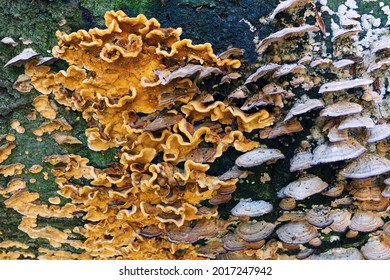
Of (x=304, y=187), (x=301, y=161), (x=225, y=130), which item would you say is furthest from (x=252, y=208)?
(x=225, y=130)

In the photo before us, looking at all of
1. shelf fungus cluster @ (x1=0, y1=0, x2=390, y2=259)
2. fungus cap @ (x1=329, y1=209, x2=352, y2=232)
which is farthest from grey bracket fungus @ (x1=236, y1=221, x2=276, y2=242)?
fungus cap @ (x1=329, y1=209, x2=352, y2=232)

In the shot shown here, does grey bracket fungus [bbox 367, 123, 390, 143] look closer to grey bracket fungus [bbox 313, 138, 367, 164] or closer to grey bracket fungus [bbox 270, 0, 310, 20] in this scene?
grey bracket fungus [bbox 313, 138, 367, 164]

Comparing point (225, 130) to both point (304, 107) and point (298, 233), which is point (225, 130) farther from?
point (298, 233)

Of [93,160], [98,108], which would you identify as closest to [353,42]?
[98,108]

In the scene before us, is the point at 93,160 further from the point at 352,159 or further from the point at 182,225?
the point at 352,159

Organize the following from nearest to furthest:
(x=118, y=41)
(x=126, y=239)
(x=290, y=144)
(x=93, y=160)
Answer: (x=118, y=41) < (x=290, y=144) < (x=93, y=160) < (x=126, y=239)

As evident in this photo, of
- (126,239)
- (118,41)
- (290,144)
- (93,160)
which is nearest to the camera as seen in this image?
(118,41)

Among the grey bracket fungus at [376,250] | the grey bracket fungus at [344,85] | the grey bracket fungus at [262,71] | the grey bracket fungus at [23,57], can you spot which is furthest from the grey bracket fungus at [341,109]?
the grey bracket fungus at [23,57]

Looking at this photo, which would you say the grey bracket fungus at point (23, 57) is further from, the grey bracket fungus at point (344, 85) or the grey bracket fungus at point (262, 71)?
the grey bracket fungus at point (344, 85)
